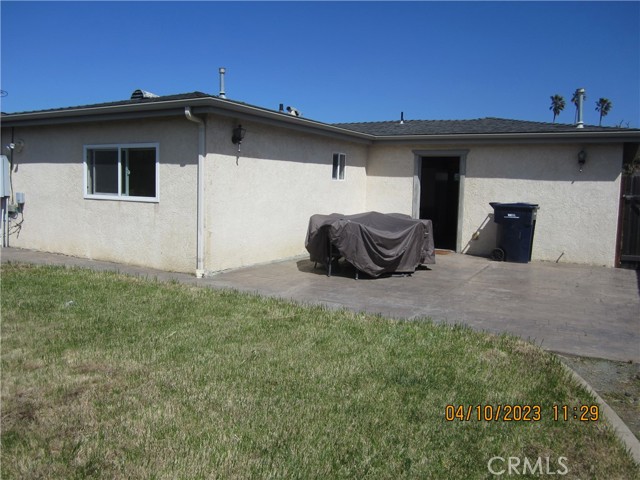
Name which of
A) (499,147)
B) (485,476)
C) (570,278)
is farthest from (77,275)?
(499,147)

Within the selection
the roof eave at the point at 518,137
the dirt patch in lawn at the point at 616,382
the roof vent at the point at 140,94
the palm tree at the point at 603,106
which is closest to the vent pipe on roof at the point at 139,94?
the roof vent at the point at 140,94

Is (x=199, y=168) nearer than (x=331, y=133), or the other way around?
(x=199, y=168)

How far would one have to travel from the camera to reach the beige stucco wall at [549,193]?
37.9 ft

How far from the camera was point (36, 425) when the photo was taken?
134 inches

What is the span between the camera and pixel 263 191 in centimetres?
1023

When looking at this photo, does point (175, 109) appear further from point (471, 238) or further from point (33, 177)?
point (471, 238)

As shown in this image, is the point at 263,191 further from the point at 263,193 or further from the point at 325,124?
the point at 325,124

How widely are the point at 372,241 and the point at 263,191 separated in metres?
2.48

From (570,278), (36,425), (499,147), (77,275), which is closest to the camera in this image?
(36,425)

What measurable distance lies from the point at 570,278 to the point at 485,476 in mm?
7921

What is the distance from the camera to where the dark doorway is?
15.9 meters

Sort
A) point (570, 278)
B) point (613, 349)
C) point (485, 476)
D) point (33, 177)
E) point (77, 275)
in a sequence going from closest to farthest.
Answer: point (485, 476), point (613, 349), point (77, 275), point (570, 278), point (33, 177)

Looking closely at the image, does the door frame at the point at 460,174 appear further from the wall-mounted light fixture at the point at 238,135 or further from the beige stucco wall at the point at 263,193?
the wall-mounted light fixture at the point at 238,135

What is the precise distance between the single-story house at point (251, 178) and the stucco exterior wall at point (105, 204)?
1.2 inches
